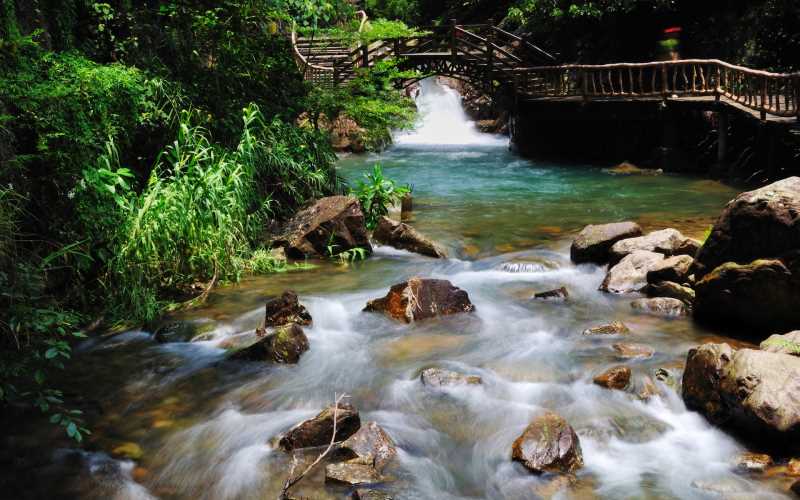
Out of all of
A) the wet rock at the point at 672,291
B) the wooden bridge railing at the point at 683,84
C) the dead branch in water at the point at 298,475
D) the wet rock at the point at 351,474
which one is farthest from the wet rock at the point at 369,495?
the wooden bridge railing at the point at 683,84

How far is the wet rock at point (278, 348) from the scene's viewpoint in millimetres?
6621

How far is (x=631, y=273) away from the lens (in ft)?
28.5

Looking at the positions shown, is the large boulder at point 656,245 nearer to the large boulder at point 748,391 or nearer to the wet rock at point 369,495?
the large boulder at point 748,391

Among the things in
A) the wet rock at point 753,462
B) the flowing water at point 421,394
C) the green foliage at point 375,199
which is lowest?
the wet rock at point 753,462

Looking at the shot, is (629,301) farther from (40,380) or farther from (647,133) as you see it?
(647,133)

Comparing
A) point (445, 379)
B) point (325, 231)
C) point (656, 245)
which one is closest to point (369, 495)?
point (445, 379)

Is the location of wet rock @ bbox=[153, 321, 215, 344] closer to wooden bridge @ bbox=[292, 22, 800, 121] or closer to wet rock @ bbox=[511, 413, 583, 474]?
wet rock @ bbox=[511, 413, 583, 474]

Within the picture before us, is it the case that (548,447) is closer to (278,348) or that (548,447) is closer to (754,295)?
(278,348)

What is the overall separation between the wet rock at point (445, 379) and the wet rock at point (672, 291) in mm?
2898

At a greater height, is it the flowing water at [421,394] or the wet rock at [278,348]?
the wet rock at [278,348]

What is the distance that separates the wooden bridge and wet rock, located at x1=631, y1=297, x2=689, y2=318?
8982mm

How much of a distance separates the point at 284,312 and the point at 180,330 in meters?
1.03

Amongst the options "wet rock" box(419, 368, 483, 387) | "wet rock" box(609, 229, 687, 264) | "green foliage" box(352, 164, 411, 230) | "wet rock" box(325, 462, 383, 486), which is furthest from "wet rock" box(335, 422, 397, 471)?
"green foliage" box(352, 164, 411, 230)

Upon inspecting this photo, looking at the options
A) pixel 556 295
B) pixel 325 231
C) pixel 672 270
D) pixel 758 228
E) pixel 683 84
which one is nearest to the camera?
pixel 758 228
